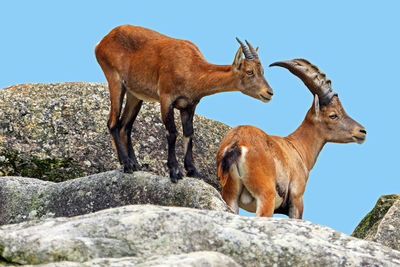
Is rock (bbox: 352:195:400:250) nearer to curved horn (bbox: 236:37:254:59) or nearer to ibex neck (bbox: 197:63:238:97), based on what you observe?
ibex neck (bbox: 197:63:238:97)

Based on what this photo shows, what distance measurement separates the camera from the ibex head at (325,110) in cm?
1331

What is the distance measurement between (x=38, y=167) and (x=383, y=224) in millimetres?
6796

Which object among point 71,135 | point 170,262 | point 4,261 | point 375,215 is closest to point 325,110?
point 375,215

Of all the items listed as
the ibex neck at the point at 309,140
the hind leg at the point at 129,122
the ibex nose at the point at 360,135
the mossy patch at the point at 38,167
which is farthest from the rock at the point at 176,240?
the mossy patch at the point at 38,167

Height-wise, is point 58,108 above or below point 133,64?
below

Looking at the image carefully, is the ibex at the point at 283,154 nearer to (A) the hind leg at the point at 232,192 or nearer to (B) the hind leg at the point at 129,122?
(A) the hind leg at the point at 232,192

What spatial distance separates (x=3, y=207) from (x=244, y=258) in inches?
247

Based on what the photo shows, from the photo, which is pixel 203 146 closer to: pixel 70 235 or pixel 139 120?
pixel 139 120

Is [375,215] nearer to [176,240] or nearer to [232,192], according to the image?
[232,192]

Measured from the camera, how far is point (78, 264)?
5.88 meters

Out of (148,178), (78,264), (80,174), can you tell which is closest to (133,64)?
(148,178)

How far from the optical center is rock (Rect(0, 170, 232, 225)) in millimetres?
11000

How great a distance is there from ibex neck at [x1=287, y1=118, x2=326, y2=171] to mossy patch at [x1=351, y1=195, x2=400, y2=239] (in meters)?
1.53

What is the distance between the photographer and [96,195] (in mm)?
11453
